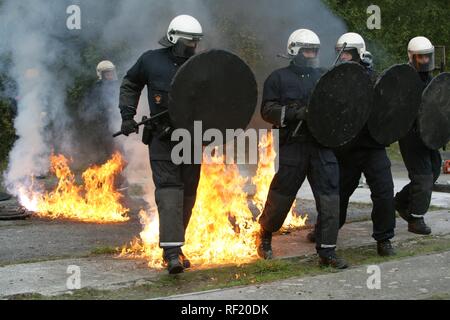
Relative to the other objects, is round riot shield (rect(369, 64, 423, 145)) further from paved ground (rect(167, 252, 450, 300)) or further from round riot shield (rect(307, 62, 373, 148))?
paved ground (rect(167, 252, 450, 300))

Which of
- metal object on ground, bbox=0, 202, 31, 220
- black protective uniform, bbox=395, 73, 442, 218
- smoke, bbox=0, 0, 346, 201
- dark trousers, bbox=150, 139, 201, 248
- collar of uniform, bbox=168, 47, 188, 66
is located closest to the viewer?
dark trousers, bbox=150, 139, 201, 248

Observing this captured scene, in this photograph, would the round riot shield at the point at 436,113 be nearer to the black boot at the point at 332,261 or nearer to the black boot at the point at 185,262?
the black boot at the point at 332,261

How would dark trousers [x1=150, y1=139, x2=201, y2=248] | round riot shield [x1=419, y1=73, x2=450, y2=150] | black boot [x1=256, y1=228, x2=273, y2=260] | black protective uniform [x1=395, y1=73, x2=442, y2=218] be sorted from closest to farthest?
dark trousers [x1=150, y1=139, x2=201, y2=248], black boot [x1=256, y1=228, x2=273, y2=260], round riot shield [x1=419, y1=73, x2=450, y2=150], black protective uniform [x1=395, y1=73, x2=442, y2=218]

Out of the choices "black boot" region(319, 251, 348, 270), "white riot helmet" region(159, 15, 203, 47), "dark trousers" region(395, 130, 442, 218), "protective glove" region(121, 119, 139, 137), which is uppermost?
"white riot helmet" region(159, 15, 203, 47)

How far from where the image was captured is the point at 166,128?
18.2 feet

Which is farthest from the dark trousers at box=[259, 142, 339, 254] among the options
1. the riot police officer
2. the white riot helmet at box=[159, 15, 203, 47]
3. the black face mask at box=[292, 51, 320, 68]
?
the riot police officer

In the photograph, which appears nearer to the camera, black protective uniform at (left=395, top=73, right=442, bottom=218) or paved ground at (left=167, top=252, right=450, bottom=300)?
paved ground at (left=167, top=252, right=450, bottom=300)

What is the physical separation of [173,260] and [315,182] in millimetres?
1294

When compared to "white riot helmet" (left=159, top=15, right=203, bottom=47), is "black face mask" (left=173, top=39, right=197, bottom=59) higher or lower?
lower

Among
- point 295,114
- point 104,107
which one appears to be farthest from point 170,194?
point 104,107

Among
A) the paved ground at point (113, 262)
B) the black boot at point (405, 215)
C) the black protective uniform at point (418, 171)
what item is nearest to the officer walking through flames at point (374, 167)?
the paved ground at point (113, 262)

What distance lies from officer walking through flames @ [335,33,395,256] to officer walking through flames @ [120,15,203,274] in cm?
145

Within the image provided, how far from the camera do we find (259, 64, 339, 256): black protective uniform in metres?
5.88
